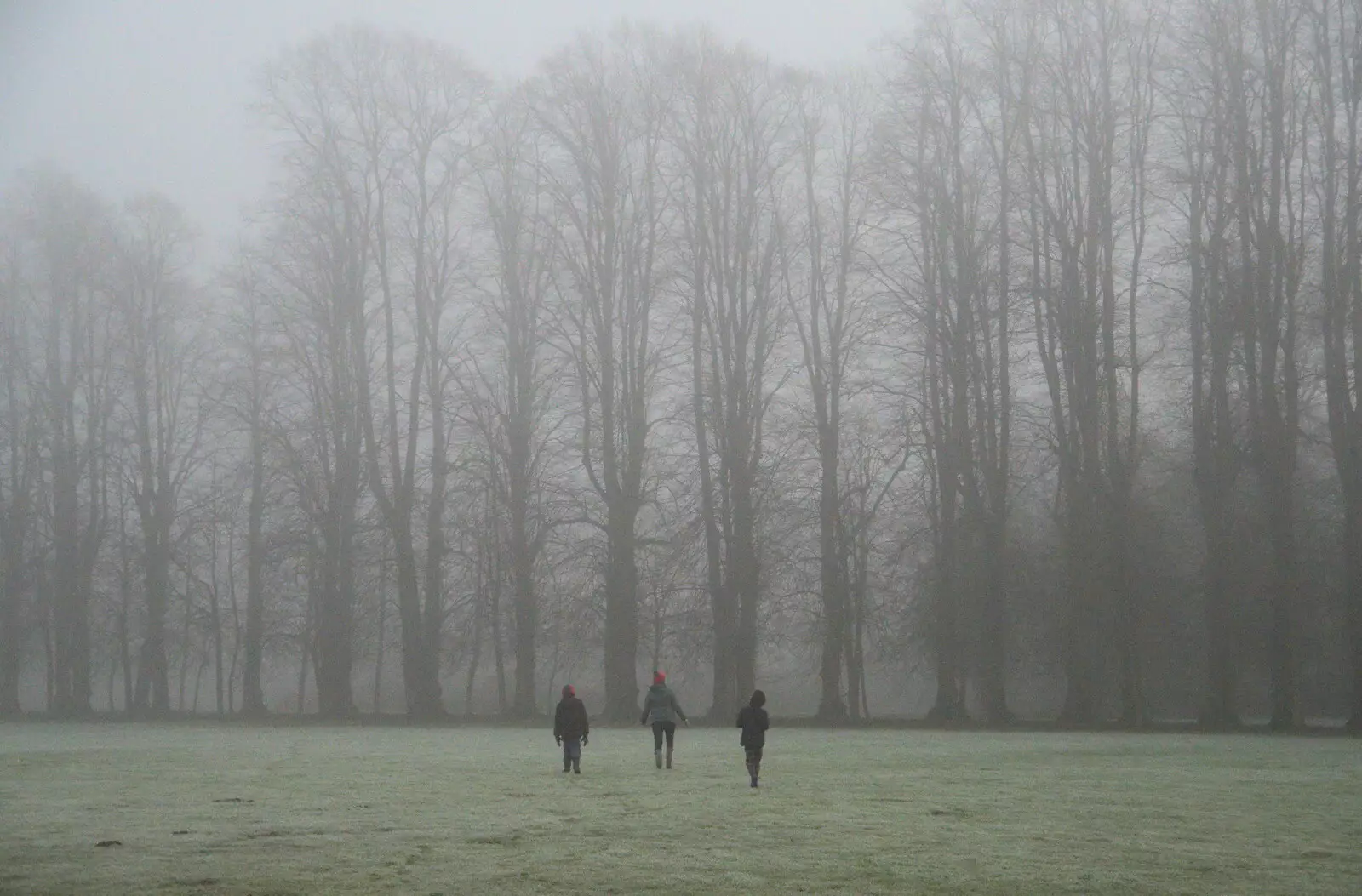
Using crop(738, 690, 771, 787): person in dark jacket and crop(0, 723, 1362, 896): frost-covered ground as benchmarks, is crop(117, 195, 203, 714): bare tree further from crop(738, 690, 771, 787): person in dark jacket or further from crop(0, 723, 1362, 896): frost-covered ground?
crop(738, 690, 771, 787): person in dark jacket

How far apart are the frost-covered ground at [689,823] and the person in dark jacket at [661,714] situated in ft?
1.56

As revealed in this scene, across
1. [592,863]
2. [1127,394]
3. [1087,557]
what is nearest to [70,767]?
[592,863]

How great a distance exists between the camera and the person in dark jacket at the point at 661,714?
24.0 m

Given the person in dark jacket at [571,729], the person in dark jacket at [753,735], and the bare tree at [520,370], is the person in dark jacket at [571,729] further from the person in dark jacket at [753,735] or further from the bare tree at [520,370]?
the bare tree at [520,370]

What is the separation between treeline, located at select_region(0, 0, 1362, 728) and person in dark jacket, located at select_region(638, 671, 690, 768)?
18128mm

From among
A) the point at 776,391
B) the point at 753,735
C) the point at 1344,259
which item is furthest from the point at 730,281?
the point at 753,735

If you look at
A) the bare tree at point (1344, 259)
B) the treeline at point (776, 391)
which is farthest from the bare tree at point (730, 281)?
the bare tree at point (1344, 259)

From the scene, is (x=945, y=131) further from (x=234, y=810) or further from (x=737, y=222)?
(x=234, y=810)

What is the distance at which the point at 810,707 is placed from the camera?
68.6 meters

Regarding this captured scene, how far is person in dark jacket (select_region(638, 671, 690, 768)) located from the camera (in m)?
24.0

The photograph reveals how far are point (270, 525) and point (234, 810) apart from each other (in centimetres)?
4168

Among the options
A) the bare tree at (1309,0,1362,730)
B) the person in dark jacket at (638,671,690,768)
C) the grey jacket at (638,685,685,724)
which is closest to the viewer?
the person in dark jacket at (638,671,690,768)

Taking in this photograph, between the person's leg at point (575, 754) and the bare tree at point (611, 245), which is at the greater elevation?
the bare tree at point (611, 245)

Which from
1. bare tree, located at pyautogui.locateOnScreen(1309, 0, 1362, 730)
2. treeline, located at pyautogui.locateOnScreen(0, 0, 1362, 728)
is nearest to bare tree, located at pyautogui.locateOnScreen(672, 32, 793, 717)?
treeline, located at pyautogui.locateOnScreen(0, 0, 1362, 728)
